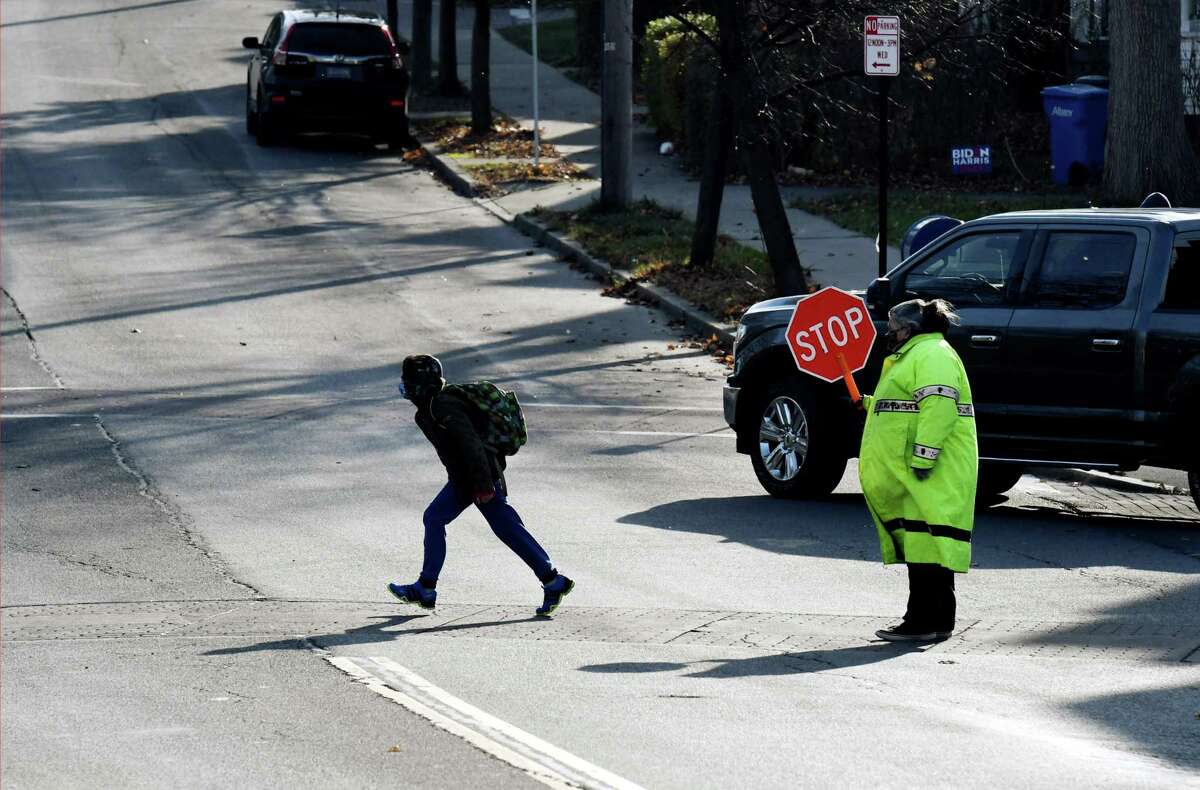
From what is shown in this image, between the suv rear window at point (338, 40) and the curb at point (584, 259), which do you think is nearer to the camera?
the curb at point (584, 259)

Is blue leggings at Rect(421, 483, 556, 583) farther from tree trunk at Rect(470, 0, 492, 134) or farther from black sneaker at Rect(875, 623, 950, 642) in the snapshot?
tree trunk at Rect(470, 0, 492, 134)

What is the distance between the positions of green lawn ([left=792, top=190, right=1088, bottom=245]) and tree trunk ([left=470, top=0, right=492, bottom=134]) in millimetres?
6865

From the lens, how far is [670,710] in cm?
759

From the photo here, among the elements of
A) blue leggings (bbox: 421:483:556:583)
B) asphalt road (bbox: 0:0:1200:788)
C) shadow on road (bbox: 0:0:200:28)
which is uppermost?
shadow on road (bbox: 0:0:200:28)

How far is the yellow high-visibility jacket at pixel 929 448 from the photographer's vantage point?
8773 millimetres

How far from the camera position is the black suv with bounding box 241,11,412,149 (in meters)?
29.7

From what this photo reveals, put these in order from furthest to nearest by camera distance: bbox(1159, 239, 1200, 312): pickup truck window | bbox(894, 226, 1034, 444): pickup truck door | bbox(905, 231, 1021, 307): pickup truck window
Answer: bbox(905, 231, 1021, 307): pickup truck window
bbox(894, 226, 1034, 444): pickup truck door
bbox(1159, 239, 1200, 312): pickup truck window

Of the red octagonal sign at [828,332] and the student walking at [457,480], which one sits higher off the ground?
the red octagonal sign at [828,332]

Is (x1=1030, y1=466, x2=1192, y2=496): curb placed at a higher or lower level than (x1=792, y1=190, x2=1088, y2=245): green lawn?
lower

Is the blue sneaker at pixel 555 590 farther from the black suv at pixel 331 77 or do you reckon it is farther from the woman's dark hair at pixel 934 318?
the black suv at pixel 331 77

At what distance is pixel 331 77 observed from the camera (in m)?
29.7

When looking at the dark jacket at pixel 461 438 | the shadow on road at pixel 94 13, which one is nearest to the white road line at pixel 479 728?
the dark jacket at pixel 461 438

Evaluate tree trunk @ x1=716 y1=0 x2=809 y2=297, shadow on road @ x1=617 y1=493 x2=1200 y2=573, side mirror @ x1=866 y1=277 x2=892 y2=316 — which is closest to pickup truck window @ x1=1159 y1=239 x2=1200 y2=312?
shadow on road @ x1=617 y1=493 x2=1200 y2=573

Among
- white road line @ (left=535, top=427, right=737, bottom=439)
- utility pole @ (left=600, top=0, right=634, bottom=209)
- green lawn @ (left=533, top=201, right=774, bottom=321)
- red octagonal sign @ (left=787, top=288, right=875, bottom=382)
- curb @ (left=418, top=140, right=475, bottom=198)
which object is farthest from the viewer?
curb @ (left=418, top=140, right=475, bottom=198)
